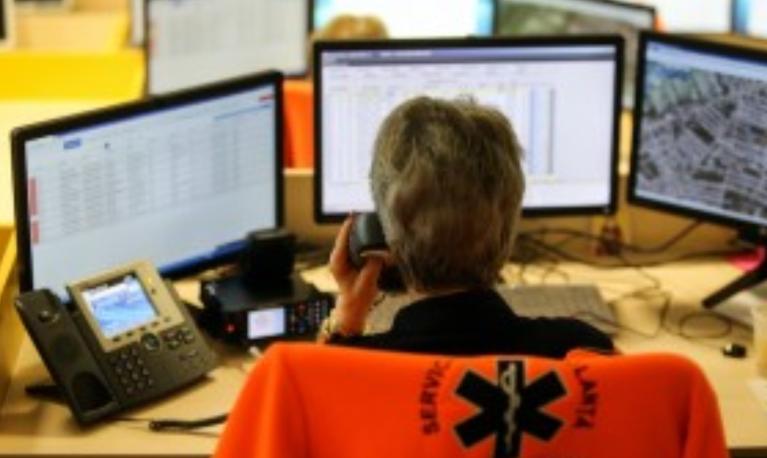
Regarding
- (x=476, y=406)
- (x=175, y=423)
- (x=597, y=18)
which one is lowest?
(x=175, y=423)

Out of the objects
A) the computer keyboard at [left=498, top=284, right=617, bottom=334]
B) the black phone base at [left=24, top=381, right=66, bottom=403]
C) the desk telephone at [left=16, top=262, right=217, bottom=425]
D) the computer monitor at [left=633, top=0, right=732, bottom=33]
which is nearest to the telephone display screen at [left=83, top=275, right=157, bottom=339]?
the desk telephone at [left=16, top=262, right=217, bottom=425]

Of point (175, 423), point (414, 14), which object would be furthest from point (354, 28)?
point (175, 423)

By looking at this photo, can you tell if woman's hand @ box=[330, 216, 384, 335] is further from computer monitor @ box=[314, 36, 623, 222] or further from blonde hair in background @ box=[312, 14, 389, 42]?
blonde hair in background @ box=[312, 14, 389, 42]

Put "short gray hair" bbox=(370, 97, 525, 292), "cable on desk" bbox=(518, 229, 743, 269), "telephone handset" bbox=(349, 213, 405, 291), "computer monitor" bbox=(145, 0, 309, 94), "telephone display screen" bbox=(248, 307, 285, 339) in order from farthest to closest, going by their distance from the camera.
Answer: "computer monitor" bbox=(145, 0, 309, 94) → "cable on desk" bbox=(518, 229, 743, 269) → "telephone display screen" bbox=(248, 307, 285, 339) → "telephone handset" bbox=(349, 213, 405, 291) → "short gray hair" bbox=(370, 97, 525, 292)

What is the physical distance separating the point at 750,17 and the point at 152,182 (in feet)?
8.87

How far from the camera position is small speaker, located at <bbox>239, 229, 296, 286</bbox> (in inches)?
90.8

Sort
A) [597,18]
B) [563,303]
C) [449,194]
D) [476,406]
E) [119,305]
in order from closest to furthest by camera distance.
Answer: [476,406], [449,194], [119,305], [563,303], [597,18]

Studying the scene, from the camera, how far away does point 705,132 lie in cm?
240

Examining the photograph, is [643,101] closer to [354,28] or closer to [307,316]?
[307,316]

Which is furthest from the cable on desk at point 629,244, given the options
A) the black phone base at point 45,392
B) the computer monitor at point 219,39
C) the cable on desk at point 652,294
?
the computer monitor at point 219,39

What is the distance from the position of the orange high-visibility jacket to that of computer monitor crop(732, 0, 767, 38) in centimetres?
317

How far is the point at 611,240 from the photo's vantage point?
2.69 m

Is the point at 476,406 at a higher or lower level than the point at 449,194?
lower

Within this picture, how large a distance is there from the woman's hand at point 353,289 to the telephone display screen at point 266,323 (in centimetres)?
34
